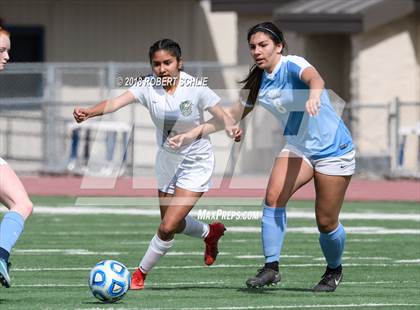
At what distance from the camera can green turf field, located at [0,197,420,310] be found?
9469 mm

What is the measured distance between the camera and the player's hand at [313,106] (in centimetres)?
907

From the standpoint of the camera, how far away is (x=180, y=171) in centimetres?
1049

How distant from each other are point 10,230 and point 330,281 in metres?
2.47

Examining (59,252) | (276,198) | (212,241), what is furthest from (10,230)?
(59,252)

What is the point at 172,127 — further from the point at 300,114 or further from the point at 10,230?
the point at 10,230

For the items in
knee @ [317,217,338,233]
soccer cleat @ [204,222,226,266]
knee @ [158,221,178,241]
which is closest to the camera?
knee @ [317,217,338,233]

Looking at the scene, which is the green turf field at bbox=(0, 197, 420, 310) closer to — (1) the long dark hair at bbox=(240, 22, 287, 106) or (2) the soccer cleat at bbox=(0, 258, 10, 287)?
(2) the soccer cleat at bbox=(0, 258, 10, 287)

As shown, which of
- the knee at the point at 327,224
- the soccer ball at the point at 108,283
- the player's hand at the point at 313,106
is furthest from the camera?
the knee at the point at 327,224

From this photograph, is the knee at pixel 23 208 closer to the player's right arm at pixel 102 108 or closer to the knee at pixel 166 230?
the player's right arm at pixel 102 108

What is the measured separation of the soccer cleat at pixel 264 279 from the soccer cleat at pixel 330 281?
46 cm

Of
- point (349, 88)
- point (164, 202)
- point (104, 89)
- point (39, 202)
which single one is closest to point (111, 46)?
point (104, 89)

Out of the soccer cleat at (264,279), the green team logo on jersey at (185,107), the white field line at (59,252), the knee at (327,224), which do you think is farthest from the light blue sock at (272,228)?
the white field line at (59,252)

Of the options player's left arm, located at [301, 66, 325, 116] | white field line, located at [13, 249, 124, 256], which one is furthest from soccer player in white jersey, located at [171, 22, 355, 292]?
white field line, located at [13, 249, 124, 256]

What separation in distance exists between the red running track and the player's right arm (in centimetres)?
965
